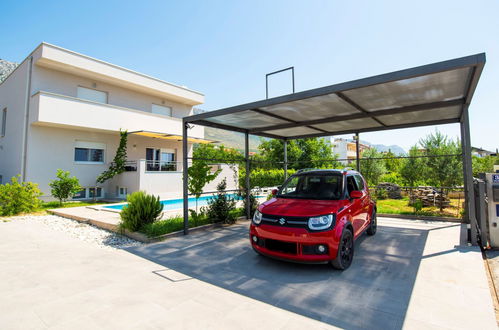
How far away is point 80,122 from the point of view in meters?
13.3

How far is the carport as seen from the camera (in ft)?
13.6

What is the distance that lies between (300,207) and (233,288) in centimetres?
165

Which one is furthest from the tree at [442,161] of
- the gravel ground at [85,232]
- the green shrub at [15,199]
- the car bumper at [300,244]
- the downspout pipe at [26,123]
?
the downspout pipe at [26,123]

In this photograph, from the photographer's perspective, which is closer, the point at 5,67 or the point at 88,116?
the point at 88,116

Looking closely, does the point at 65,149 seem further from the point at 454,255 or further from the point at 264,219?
the point at 454,255

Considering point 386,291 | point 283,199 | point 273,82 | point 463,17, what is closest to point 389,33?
point 463,17

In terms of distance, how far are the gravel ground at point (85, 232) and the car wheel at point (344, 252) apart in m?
4.40

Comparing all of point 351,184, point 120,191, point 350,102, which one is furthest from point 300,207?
point 120,191

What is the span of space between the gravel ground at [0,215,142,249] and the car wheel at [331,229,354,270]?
173 inches

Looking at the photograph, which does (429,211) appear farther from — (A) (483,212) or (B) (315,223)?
(B) (315,223)

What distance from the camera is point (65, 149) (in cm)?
1370

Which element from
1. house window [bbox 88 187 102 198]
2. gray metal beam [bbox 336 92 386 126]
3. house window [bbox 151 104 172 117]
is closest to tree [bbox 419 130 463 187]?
gray metal beam [bbox 336 92 386 126]

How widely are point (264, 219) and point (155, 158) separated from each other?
1542 cm

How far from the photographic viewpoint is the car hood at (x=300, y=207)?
394cm
